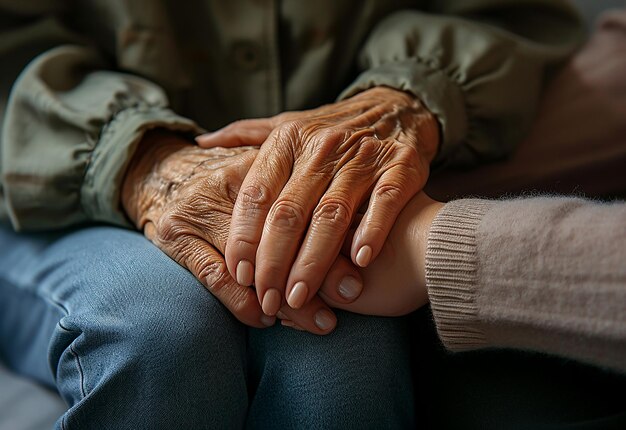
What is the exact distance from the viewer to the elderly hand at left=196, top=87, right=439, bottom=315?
63 cm

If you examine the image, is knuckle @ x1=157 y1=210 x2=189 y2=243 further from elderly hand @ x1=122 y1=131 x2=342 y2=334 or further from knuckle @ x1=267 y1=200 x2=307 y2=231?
knuckle @ x1=267 y1=200 x2=307 y2=231

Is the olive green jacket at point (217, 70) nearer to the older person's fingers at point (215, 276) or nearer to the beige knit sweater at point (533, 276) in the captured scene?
the older person's fingers at point (215, 276)

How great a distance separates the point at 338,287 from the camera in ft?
2.10

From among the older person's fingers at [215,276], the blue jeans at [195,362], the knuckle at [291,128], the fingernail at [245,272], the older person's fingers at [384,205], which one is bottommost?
the blue jeans at [195,362]

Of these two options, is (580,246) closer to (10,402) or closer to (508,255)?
(508,255)

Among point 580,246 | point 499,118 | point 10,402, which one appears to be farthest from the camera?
point 499,118

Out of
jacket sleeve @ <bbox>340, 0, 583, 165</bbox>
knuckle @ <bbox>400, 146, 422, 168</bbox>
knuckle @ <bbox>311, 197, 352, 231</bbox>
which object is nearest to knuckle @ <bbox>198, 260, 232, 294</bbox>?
knuckle @ <bbox>311, 197, 352, 231</bbox>

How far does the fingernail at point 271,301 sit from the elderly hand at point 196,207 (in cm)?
2

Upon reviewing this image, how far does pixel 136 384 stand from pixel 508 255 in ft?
1.16

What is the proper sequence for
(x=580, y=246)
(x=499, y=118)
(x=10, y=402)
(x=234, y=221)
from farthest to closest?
(x=499, y=118) < (x=10, y=402) < (x=234, y=221) < (x=580, y=246)

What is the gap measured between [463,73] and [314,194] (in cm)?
33

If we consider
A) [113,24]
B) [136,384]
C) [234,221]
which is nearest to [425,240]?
[234,221]

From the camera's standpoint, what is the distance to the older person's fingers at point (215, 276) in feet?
2.13

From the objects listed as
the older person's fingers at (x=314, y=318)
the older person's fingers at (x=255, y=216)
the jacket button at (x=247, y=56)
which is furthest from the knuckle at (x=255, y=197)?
the jacket button at (x=247, y=56)
